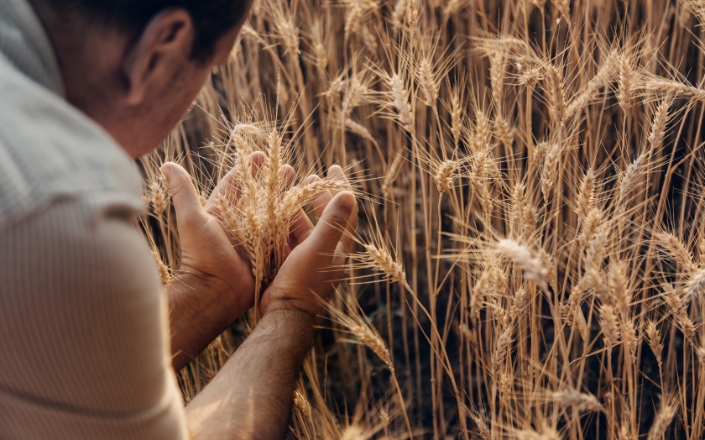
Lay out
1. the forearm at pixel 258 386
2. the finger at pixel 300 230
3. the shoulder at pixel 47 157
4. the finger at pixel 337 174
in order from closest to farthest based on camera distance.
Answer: the shoulder at pixel 47 157, the forearm at pixel 258 386, the finger at pixel 337 174, the finger at pixel 300 230

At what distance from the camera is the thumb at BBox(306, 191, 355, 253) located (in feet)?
3.18

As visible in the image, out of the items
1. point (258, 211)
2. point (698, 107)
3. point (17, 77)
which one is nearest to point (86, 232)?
point (17, 77)

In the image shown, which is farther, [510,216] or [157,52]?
[510,216]

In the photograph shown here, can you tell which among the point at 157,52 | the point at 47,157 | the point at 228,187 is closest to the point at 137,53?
the point at 157,52

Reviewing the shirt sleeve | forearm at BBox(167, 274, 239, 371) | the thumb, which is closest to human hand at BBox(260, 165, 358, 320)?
the thumb

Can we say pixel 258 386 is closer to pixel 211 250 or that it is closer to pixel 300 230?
pixel 211 250

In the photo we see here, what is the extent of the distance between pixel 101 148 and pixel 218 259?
0.58m

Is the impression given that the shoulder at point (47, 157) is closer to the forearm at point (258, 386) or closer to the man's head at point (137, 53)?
the man's head at point (137, 53)

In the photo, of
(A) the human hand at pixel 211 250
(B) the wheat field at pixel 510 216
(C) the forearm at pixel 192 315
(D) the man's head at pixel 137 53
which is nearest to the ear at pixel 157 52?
(D) the man's head at pixel 137 53

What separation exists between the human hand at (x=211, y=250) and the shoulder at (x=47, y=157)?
1.68 feet

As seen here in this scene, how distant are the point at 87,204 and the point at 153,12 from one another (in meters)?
0.21

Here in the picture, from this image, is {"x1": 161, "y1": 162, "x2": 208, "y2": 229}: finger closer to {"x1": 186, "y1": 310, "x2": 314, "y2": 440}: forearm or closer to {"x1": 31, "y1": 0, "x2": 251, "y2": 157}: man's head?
{"x1": 186, "y1": 310, "x2": 314, "y2": 440}: forearm

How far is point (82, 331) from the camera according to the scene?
0.51m

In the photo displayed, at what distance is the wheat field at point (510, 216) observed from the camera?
0.91 meters
